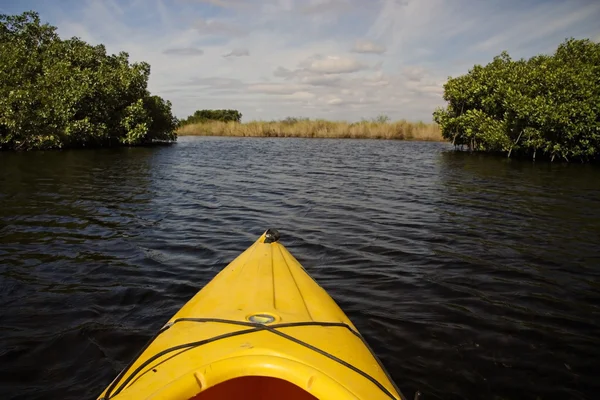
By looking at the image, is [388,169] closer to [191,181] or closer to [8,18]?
[191,181]

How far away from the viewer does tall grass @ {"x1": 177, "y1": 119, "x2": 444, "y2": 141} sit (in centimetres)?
4194

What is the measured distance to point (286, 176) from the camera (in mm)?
15930

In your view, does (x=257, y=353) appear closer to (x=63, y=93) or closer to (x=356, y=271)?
(x=356, y=271)

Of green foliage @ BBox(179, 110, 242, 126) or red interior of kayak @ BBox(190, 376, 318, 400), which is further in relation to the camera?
green foliage @ BBox(179, 110, 242, 126)

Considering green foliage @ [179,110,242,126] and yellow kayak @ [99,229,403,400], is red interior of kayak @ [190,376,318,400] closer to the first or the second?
yellow kayak @ [99,229,403,400]

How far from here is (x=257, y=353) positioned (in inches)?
97.3

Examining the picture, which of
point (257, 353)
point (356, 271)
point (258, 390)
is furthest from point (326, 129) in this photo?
point (257, 353)

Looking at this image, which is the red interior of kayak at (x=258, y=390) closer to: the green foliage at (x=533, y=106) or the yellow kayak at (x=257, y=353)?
the yellow kayak at (x=257, y=353)

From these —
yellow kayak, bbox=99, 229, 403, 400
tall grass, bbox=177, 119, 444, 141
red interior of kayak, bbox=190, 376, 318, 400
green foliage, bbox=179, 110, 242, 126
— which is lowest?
red interior of kayak, bbox=190, 376, 318, 400

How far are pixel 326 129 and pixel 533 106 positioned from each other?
26645mm

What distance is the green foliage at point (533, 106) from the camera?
18.5 meters

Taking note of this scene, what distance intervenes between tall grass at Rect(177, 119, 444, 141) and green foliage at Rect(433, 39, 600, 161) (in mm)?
12617

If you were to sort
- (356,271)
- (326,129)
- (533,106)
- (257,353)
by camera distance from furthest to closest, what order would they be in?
(326,129) < (533,106) < (356,271) < (257,353)

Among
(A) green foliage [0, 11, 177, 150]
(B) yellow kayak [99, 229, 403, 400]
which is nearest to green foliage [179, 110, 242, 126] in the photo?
(A) green foliage [0, 11, 177, 150]
